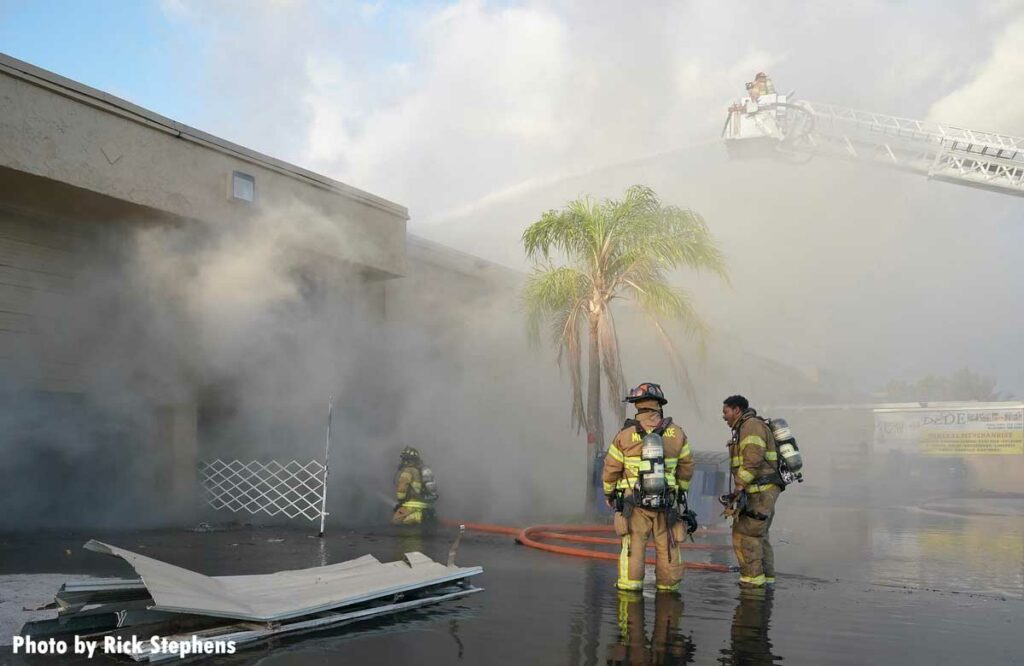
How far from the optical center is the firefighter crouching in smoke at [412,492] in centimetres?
1163

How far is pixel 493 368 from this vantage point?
17891 mm

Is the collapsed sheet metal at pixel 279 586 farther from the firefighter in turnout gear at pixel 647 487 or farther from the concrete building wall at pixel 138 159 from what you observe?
the concrete building wall at pixel 138 159

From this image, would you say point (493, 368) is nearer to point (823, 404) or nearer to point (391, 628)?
point (391, 628)

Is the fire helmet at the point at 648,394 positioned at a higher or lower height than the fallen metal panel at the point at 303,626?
higher

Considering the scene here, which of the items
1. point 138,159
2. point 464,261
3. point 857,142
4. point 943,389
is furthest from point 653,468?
point 943,389

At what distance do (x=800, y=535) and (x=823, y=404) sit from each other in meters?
27.7

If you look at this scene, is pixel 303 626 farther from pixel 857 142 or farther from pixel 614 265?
pixel 857 142

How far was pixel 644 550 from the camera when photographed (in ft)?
20.0

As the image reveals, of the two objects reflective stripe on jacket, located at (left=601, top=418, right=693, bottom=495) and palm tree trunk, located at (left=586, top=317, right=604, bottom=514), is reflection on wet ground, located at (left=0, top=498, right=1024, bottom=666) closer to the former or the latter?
reflective stripe on jacket, located at (left=601, top=418, right=693, bottom=495)

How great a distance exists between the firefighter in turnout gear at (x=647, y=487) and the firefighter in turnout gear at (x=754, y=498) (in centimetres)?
65

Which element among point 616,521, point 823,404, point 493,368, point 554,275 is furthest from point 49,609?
point 823,404

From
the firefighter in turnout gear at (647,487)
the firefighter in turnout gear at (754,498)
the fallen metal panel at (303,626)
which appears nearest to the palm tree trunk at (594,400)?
the firefighter in turnout gear at (754,498)

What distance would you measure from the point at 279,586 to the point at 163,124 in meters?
8.55

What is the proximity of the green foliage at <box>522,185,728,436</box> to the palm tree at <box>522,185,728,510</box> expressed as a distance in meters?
0.02
